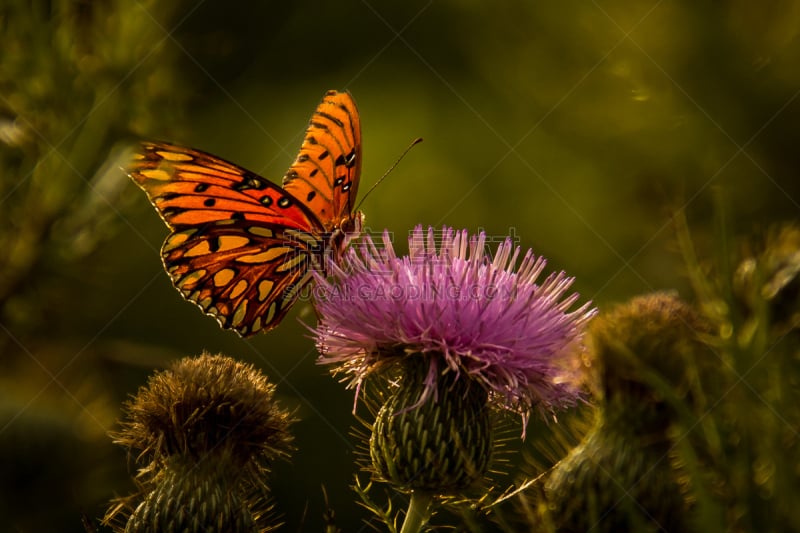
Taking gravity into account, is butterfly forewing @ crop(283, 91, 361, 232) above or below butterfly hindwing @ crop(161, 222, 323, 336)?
above

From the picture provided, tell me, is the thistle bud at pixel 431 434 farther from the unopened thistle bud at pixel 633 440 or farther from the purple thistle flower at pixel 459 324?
the unopened thistle bud at pixel 633 440

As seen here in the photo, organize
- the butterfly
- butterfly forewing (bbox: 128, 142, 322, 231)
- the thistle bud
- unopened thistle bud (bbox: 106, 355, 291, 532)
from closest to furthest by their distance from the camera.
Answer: the thistle bud < unopened thistle bud (bbox: 106, 355, 291, 532) < butterfly forewing (bbox: 128, 142, 322, 231) < the butterfly

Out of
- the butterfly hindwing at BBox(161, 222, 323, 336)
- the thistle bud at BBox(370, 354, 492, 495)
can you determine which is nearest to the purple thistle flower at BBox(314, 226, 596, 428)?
the thistle bud at BBox(370, 354, 492, 495)

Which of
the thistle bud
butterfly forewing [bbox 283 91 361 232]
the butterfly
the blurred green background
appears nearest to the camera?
the blurred green background

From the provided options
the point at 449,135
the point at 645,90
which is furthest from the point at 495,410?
the point at 449,135

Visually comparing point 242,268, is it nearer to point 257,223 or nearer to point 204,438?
point 257,223

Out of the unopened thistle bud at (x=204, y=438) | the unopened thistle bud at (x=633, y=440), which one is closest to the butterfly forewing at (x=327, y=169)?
the unopened thistle bud at (x=204, y=438)

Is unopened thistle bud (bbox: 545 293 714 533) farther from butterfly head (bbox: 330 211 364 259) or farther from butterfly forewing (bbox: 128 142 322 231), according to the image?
butterfly forewing (bbox: 128 142 322 231)
